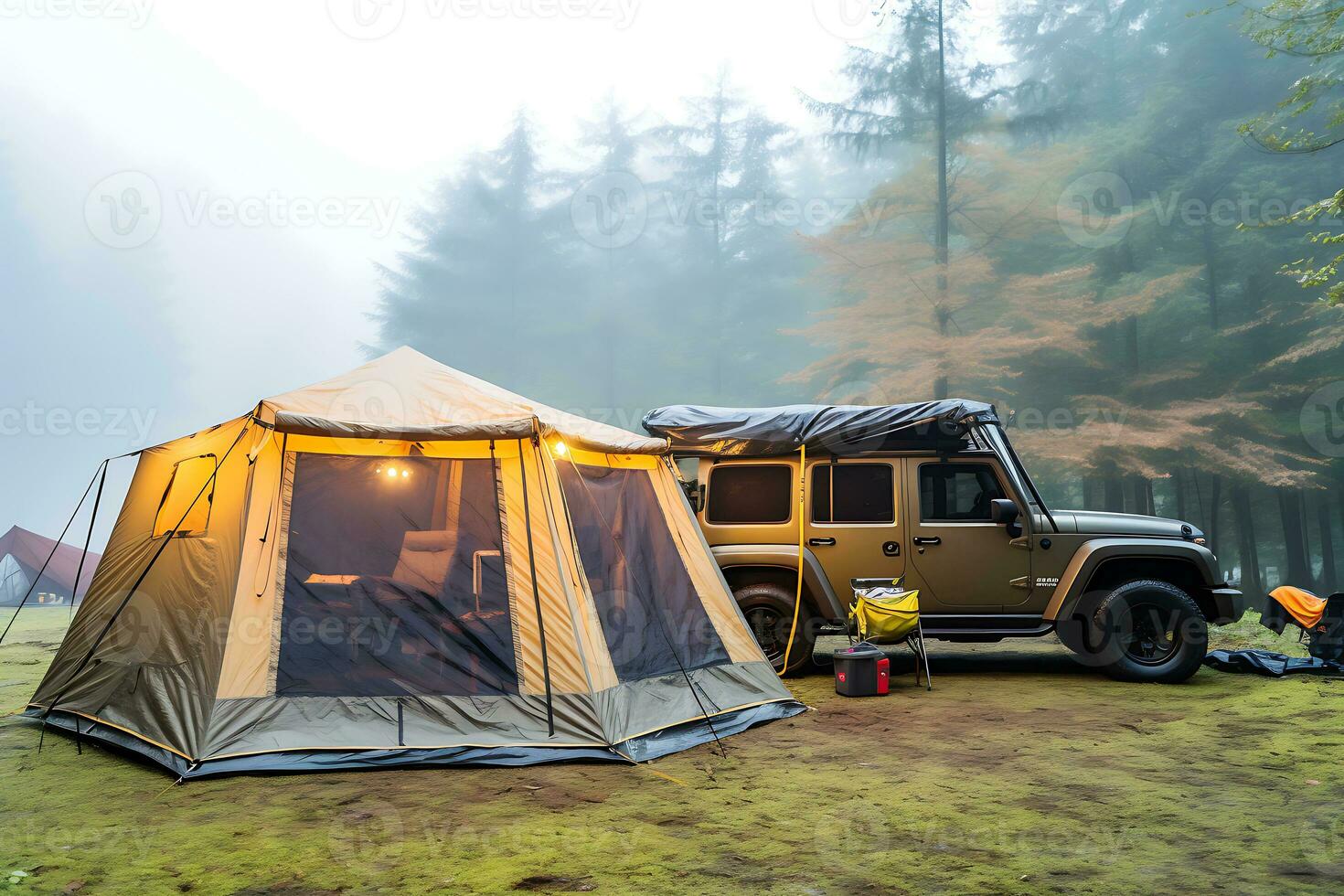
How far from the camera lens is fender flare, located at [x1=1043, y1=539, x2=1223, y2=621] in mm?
7949

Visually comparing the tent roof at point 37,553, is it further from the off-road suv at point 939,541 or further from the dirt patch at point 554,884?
the dirt patch at point 554,884

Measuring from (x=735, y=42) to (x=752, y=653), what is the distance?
3147 centimetres

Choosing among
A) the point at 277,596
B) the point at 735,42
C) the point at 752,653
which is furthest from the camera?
→ the point at 735,42

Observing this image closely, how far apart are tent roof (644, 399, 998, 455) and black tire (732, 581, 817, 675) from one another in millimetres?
1350

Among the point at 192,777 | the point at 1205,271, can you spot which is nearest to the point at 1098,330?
the point at 1205,271

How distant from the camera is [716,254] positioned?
118 ft

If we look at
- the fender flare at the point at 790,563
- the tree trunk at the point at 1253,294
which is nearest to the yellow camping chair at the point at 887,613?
the fender flare at the point at 790,563

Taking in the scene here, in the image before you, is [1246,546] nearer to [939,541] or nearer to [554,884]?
[939,541]

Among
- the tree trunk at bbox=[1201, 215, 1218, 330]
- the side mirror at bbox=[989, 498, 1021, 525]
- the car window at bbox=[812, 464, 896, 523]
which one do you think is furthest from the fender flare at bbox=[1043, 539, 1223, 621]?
the tree trunk at bbox=[1201, 215, 1218, 330]

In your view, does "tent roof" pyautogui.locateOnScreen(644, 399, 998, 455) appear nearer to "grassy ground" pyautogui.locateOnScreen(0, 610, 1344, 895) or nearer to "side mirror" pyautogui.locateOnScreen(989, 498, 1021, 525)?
"side mirror" pyautogui.locateOnScreen(989, 498, 1021, 525)

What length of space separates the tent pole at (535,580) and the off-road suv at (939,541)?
275 cm

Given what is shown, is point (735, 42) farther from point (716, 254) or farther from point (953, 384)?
point (953, 384)

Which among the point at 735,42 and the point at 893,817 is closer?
the point at 893,817

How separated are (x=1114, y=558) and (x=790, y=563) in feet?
9.65
